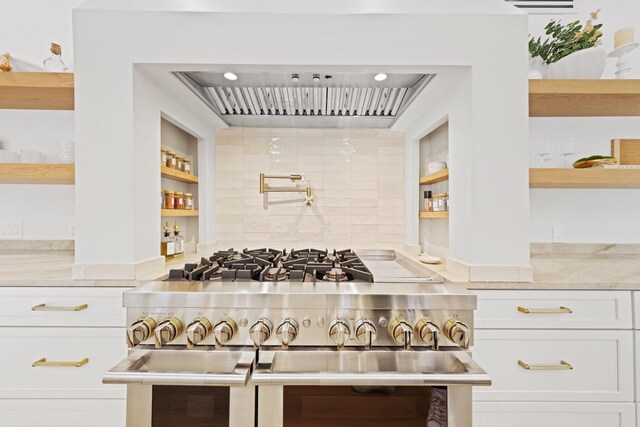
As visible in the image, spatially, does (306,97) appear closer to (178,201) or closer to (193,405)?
(178,201)

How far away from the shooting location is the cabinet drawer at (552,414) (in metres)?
1.22

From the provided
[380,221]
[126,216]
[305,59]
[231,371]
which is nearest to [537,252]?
[380,221]

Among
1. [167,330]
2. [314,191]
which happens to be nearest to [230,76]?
[314,191]

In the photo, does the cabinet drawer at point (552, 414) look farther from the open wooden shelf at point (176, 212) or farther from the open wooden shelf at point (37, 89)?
the open wooden shelf at point (37, 89)

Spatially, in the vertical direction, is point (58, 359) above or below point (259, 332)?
below

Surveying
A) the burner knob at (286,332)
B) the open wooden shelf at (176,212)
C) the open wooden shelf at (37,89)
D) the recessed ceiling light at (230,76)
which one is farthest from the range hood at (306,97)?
the burner knob at (286,332)

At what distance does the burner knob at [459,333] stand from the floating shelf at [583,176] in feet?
→ 2.74

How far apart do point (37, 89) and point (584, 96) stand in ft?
8.78

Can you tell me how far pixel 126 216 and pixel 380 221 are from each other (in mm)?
1621

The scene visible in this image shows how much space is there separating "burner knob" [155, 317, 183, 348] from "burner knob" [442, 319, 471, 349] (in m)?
0.94

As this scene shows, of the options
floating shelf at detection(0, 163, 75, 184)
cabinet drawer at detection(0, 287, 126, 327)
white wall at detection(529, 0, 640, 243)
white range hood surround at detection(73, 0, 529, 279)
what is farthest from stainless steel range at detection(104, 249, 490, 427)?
white wall at detection(529, 0, 640, 243)

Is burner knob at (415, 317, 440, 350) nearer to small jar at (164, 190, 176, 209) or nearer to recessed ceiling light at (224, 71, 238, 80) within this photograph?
recessed ceiling light at (224, 71, 238, 80)

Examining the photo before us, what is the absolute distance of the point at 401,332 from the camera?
3.37ft

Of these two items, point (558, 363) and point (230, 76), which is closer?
point (558, 363)
